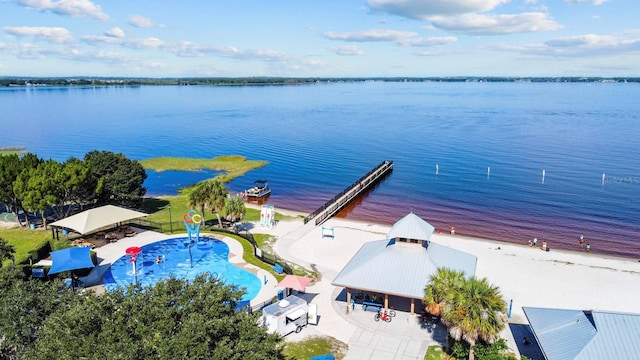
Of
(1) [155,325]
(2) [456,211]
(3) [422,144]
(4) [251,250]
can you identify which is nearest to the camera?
(1) [155,325]

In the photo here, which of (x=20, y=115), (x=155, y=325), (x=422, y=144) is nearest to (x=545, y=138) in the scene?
(x=422, y=144)

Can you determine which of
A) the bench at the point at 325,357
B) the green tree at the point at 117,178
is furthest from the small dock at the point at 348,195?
the bench at the point at 325,357

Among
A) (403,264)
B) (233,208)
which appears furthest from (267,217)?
(403,264)

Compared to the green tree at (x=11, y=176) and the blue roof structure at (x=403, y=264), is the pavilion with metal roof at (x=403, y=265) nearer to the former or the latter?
the blue roof structure at (x=403, y=264)

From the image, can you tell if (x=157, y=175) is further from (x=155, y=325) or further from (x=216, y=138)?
(x=155, y=325)

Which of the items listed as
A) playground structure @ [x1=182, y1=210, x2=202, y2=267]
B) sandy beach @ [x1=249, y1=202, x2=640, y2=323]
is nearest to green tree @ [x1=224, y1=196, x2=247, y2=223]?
playground structure @ [x1=182, y1=210, x2=202, y2=267]

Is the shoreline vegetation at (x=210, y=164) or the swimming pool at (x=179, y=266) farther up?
the shoreline vegetation at (x=210, y=164)

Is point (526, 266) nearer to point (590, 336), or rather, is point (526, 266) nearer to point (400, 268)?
point (400, 268)
